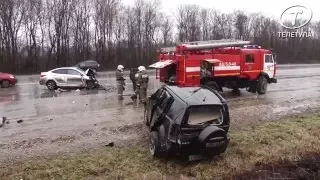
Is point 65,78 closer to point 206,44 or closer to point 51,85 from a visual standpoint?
point 51,85

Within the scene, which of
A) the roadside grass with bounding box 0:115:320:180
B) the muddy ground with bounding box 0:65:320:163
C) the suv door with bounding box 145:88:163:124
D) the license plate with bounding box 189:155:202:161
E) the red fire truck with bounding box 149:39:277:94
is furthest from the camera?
the red fire truck with bounding box 149:39:277:94

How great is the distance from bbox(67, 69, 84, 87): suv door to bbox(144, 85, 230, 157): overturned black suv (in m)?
13.4

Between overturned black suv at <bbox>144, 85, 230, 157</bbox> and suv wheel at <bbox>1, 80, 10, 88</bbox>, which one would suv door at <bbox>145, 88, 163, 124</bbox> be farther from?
suv wheel at <bbox>1, 80, 10, 88</bbox>

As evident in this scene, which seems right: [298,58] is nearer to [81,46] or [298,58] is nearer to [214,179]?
[81,46]

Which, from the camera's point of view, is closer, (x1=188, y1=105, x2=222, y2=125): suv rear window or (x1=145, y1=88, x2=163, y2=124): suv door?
(x1=188, y1=105, x2=222, y2=125): suv rear window

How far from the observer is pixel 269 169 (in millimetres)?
7746

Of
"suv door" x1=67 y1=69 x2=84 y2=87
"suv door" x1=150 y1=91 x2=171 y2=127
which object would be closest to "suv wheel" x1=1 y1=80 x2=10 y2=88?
"suv door" x1=67 y1=69 x2=84 y2=87

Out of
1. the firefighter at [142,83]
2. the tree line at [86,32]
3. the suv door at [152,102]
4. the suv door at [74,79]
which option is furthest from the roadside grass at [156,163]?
the tree line at [86,32]

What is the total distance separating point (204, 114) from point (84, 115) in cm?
643

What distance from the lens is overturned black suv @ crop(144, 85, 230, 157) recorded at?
758 centimetres

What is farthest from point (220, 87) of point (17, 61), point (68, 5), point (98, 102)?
point (68, 5)

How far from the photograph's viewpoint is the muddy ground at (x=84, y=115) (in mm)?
9613

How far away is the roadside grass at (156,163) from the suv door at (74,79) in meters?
12.8

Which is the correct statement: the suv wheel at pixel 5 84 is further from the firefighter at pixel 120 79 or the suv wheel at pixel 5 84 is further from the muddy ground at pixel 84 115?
the firefighter at pixel 120 79
